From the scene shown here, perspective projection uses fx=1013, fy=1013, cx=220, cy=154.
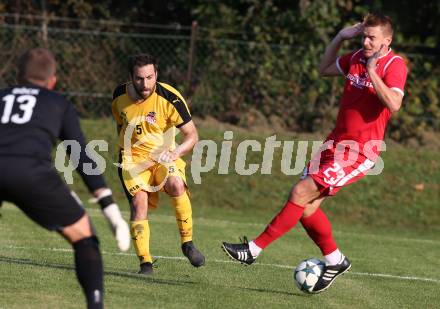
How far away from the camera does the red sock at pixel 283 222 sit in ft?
26.4

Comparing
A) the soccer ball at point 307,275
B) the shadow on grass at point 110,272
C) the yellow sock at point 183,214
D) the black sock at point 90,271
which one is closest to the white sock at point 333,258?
the soccer ball at point 307,275

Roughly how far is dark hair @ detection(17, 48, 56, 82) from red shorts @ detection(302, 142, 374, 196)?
109 inches

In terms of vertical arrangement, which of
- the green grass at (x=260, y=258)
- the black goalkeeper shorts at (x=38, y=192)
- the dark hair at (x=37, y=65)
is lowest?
the green grass at (x=260, y=258)

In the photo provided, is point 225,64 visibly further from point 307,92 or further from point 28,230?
point 28,230

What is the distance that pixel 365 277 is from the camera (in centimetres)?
939

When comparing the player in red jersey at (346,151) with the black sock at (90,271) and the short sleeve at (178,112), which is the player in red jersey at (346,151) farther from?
the black sock at (90,271)

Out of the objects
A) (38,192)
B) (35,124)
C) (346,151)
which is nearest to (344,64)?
(346,151)

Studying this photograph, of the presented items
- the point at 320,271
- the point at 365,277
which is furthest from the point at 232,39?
the point at 320,271

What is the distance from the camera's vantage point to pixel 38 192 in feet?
18.9

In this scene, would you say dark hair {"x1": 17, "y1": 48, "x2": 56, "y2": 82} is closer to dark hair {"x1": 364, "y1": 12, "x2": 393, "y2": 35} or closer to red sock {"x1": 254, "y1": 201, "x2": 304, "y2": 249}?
red sock {"x1": 254, "y1": 201, "x2": 304, "y2": 249}

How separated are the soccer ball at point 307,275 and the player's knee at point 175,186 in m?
1.50

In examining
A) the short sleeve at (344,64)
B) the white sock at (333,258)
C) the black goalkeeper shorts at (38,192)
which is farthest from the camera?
the short sleeve at (344,64)

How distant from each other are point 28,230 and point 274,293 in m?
4.25

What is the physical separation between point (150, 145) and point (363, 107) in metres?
2.07
